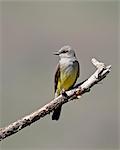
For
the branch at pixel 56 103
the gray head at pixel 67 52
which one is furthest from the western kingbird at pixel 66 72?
the branch at pixel 56 103

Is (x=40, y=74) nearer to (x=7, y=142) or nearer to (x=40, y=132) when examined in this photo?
(x=40, y=132)

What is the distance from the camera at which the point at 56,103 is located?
6004 mm

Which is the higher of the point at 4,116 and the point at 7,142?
the point at 4,116

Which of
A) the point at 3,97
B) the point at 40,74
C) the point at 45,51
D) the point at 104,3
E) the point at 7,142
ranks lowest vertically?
the point at 7,142

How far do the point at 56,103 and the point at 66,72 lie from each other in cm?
145

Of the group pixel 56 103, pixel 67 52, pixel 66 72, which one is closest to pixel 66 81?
pixel 66 72

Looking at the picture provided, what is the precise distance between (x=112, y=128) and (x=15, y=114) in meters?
2.11

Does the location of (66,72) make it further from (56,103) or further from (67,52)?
(56,103)

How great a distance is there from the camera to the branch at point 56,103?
565 centimetres

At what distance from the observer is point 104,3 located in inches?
1131

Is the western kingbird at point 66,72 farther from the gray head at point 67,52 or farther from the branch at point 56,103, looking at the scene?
the branch at point 56,103

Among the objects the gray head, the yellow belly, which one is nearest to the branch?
the yellow belly

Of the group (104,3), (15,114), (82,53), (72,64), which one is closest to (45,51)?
(82,53)

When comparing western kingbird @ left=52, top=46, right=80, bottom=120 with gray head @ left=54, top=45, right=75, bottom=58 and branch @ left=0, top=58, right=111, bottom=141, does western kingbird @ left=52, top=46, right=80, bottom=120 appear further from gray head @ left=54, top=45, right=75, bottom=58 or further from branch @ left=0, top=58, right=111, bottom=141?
branch @ left=0, top=58, right=111, bottom=141
